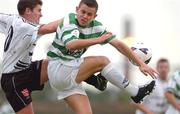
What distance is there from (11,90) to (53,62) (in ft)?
2.85

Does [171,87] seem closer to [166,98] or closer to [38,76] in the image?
[166,98]

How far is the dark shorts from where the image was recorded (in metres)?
12.2

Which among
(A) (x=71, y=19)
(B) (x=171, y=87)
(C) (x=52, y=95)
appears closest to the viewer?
(A) (x=71, y=19)

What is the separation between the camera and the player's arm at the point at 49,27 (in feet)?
38.6

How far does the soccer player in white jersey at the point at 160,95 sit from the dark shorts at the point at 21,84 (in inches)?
176

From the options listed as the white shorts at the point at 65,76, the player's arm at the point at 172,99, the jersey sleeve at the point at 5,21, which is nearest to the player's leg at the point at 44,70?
the white shorts at the point at 65,76

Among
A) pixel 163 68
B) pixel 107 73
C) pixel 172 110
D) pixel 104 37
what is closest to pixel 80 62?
pixel 107 73

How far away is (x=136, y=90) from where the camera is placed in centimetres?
1191

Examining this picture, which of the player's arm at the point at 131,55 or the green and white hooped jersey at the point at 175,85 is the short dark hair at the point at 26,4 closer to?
the player's arm at the point at 131,55

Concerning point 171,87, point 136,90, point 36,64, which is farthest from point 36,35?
point 171,87

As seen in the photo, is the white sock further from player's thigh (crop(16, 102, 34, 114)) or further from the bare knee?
player's thigh (crop(16, 102, 34, 114))

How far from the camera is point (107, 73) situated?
1165 centimetres

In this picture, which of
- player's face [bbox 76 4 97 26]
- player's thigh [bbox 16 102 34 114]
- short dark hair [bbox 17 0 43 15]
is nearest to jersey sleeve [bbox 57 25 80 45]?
player's face [bbox 76 4 97 26]

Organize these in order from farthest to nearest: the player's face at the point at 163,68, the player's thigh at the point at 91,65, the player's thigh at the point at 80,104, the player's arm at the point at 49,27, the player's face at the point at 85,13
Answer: the player's face at the point at 163,68 < the player's arm at the point at 49,27 < the player's thigh at the point at 80,104 < the player's thigh at the point at 91,65 < the player's face at the point at 85,13
